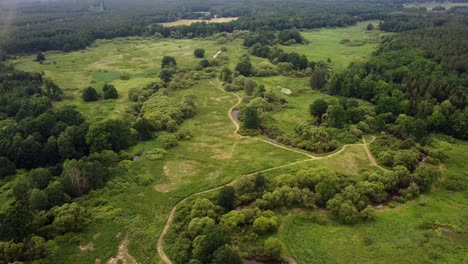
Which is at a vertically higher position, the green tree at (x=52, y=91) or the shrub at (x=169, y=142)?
the green tree at (x=52, y=91)

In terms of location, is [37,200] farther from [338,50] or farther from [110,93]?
[338,50]

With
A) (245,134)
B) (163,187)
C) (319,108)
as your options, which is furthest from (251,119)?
(163,187)

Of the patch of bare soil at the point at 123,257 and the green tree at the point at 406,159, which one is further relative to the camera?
the green tree at the point at 406,159

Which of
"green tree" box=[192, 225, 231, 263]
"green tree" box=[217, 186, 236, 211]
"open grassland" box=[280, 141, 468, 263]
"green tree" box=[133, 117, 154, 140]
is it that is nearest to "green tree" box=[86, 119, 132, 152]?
"green tree" box=[133, 117, 154, 140]

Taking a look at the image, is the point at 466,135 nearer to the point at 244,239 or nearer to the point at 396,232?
the point at 396,232

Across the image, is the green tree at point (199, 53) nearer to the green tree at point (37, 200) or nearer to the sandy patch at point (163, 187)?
the sandy patch at point (163, 187)

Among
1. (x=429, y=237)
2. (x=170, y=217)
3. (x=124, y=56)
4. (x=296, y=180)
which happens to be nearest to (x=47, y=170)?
(x=170, y=217)

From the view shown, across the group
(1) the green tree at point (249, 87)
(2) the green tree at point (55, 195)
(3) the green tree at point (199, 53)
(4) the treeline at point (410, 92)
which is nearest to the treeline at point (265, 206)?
(2) the green tree at point (55, 195)
